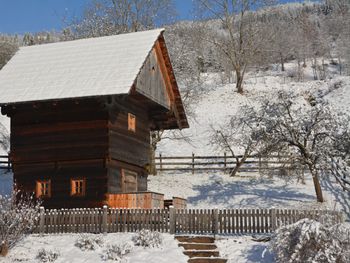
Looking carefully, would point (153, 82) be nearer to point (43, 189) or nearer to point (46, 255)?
point (43, 189)

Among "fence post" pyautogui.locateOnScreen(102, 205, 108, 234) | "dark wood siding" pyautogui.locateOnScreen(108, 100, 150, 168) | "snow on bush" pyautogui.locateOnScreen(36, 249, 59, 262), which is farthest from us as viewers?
"dark wood siding" pyautogui.locateOnScreen(108, 100, 150, 168)

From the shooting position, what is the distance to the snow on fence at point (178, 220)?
2416cm

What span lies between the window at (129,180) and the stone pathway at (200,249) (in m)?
7.12

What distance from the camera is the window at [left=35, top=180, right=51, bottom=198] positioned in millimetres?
28922

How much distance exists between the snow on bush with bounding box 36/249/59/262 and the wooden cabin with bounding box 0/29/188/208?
243 inches

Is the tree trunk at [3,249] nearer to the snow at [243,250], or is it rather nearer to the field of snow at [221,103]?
the snow at [243,250]

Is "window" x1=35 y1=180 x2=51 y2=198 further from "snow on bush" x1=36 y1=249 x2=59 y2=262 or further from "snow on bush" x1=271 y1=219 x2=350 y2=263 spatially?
"snow on bush" x1=271 y1=219 x2=350 y2=263

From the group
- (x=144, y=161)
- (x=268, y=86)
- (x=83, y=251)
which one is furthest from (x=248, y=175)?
(x=268, y=86)

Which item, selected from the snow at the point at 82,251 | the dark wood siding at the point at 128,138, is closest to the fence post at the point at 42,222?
the snow at the point at 82,251

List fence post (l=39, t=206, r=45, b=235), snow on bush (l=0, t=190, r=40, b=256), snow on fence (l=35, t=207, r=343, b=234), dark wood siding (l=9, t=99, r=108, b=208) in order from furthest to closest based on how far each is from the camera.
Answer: dark wood siding (l=9, t=99, r=108, b=208)
fence post (l=39, t=206, r=45, b=235)
snow on fence (l=35, t=207, r=343, b=234)
snow on bush (l=0, t=190, r=40, b=256)

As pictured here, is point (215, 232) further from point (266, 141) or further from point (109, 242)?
point (266, 141)

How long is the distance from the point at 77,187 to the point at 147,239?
7.48 metres

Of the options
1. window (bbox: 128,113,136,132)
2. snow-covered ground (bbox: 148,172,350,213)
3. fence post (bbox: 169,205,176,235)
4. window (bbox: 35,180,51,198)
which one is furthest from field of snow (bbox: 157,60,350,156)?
fence post (bbox: 169,205,176,235)

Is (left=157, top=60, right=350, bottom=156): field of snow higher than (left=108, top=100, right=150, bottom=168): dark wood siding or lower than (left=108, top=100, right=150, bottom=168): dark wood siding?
higher
